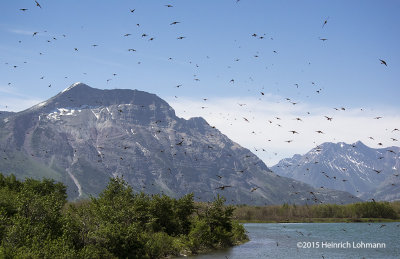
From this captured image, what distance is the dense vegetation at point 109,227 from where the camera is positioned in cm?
4728

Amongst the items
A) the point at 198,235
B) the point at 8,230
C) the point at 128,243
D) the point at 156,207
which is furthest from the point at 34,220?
the point at 198,235

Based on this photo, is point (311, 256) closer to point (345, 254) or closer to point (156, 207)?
point (345, 254)

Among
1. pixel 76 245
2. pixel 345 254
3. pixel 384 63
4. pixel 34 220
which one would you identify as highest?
pixel 384 63

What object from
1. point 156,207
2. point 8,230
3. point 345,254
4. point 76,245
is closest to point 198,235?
point 156,207

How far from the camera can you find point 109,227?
191 ft

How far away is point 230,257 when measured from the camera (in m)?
77.7

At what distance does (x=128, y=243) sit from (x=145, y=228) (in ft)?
66.3

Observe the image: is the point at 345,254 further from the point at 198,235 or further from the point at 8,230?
the point at 8,230

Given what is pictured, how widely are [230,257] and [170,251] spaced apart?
1114 centimetres

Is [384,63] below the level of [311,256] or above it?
above

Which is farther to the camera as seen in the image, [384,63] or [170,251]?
[170,251]

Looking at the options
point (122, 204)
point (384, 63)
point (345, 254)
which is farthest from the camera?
point (345, 254)

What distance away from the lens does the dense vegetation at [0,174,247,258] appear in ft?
155

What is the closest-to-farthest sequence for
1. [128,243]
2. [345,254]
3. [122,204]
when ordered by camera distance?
[128,243] → [122,204] → [345,254]
